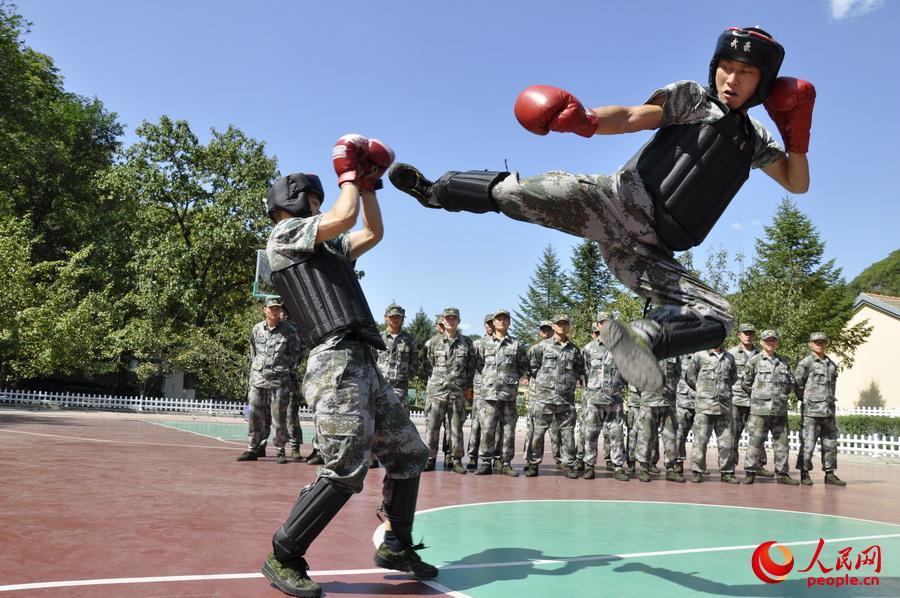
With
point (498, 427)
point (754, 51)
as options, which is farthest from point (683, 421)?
point (754, 51)

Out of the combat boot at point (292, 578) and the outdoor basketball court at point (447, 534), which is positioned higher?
the combat boot at point (292, 578)

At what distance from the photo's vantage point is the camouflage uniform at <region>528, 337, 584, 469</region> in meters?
10.1

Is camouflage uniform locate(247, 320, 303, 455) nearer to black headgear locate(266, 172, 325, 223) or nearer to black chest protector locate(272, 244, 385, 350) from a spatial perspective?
black headgear locate(266, 172, 325, 223)

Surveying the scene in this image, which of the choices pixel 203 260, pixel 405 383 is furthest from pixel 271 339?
pixel 203 260

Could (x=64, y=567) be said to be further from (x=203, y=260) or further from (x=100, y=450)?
(x=203, y=260)

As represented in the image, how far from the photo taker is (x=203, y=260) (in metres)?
31.3

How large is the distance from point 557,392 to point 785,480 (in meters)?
3.64

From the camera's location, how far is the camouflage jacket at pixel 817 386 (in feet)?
34.9

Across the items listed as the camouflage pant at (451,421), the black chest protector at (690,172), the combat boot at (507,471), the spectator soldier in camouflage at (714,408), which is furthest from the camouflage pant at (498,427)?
the black chest protector at (690,172)

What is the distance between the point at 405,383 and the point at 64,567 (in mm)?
6976

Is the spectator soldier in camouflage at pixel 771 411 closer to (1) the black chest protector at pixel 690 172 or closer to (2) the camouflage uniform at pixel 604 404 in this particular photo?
(2) the camouflage uniform at pixel 604 404

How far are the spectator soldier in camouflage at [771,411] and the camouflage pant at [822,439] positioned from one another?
0.34 metres

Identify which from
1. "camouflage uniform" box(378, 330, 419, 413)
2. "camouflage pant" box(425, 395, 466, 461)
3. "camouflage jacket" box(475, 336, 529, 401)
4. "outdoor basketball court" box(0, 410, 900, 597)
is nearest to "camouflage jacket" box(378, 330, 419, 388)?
"camouflage uniform" box(378, 330, 419, 413)

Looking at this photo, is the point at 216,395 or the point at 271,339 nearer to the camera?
the point at 271,339
